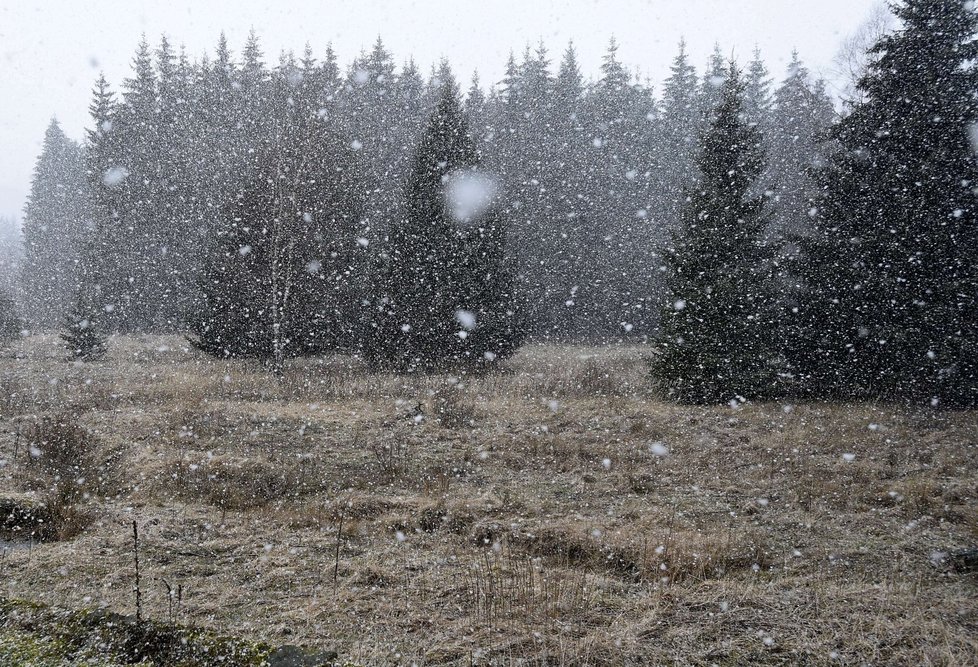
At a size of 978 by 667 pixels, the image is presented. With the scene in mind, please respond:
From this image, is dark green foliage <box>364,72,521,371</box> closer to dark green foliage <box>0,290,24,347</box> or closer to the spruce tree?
dark green foliage <box>0,290,24,347</box>

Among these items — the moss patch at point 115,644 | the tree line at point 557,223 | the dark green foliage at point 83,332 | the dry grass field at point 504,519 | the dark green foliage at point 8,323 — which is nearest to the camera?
the moss patch at point 115,644

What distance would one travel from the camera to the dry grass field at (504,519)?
4.31 metres

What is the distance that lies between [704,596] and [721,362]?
35.2 feet

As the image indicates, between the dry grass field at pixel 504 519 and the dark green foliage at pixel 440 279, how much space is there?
3.67m

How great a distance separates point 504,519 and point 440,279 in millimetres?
12819

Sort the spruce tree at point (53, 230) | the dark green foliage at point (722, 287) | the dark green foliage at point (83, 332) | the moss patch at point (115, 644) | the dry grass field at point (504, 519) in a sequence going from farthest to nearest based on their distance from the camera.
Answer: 1. the spruce tree at point (53, 230)
2. the dark green foliage at point (83, 332)
3. the dark green foliage at point (722, 287)
4. the dry grass field at point (504, 519)
5. the moss patch at point (115, 644)

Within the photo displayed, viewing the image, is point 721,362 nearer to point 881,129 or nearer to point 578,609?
point 881,129

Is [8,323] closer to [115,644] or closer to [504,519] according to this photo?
[504,519]

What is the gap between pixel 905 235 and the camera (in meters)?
13.8

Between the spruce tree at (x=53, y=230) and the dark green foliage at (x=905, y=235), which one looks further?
the spruce tree at (x=53, y=230)

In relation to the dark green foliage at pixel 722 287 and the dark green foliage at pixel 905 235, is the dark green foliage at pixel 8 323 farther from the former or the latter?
the dark green foliage at pixel 905 235

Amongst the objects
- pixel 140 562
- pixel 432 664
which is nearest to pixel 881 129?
pixel 432 664

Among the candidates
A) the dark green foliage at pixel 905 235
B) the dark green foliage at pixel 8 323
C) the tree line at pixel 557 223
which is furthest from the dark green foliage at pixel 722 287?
the dark green foliage at pixel 8 323

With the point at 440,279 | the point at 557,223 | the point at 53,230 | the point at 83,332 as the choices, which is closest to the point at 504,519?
the point at 440,279
